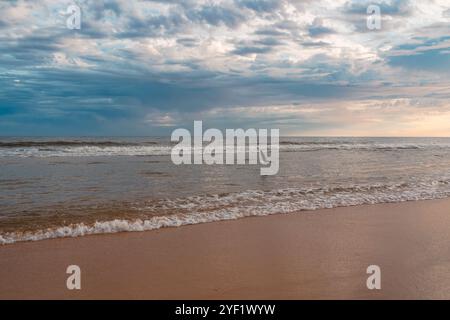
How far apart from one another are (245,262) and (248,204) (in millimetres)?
3990

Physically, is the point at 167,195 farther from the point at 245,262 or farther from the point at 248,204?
the point at 245,262

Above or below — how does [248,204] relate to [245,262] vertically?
above

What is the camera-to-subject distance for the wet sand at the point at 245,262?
428cm

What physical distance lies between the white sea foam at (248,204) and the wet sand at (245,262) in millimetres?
345

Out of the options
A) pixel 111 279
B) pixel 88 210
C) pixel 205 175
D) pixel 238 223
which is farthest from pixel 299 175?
pixel 111 279

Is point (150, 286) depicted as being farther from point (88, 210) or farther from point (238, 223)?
point (88, 210)

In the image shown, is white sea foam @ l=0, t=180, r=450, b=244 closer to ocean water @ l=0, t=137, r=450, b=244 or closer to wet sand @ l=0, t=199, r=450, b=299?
ocean water @ l=0, t=137, r=450, b=244

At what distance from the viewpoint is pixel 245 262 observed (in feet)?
16.9

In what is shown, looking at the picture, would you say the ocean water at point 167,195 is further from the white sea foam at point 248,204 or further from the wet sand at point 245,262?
the wet sand at point 245,262

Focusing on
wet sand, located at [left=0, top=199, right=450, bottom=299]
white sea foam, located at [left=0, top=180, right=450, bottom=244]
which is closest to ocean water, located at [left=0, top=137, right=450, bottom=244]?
white sea foam, located at [left=0, top=180, right=450, bottom=244]

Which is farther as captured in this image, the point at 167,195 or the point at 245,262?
the point at 167,195

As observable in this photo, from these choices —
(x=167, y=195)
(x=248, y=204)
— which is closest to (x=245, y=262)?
(x=248, y=204)

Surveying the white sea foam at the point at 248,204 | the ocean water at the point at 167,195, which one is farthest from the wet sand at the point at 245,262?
the ocean water at the point at 167,195
